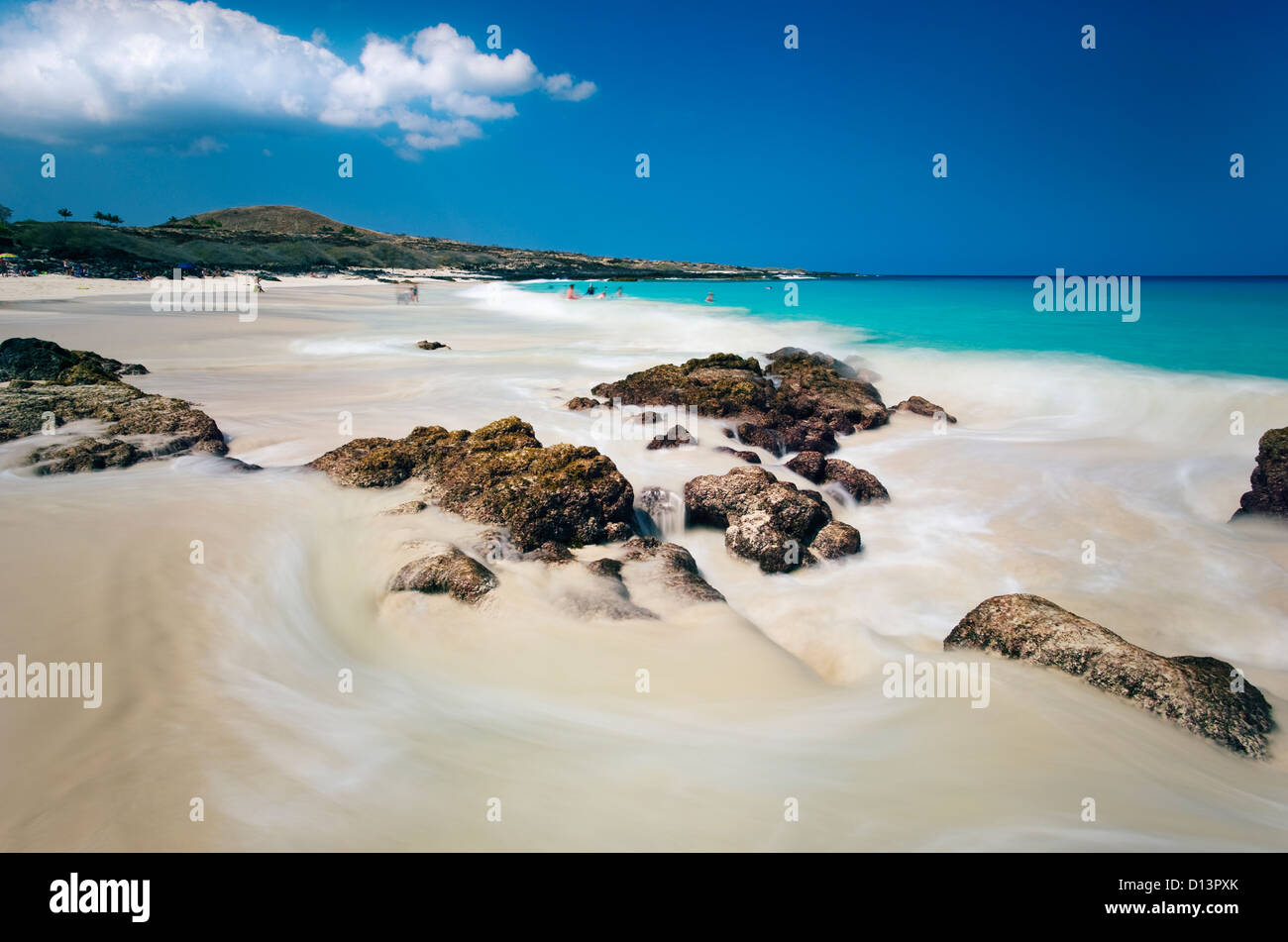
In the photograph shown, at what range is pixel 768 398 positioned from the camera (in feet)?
37.1

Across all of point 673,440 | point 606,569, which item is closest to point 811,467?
point 673,440

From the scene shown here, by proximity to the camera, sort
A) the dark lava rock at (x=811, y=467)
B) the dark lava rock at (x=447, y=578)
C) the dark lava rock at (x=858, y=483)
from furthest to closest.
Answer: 1. the dark lava rock at (x=811, y=467)
2. the dark lava rock at (x=858, y=483)
3. the dark lava rock at (x=447, y=578)

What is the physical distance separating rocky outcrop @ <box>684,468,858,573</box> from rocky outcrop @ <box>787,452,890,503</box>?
1.27m

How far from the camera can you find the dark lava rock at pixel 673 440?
9.11 m

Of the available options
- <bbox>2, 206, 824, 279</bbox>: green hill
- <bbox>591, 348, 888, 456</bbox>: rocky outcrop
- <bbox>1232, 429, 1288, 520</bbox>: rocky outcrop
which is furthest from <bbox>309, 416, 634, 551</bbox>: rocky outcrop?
<bbox>2, 206, 824, 279</bbox>: green hill

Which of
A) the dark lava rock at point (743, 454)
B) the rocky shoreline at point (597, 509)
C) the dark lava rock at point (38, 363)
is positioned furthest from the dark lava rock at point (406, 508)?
the dark lava rock at point (38, 363)

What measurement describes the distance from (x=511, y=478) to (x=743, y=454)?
154 inches

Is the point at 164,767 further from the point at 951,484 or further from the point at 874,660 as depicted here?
the point at 951,484

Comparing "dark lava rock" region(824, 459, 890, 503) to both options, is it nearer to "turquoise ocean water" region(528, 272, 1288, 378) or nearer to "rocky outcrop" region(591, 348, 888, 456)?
"rocky outcrop" region(591, 348, 888, 456)

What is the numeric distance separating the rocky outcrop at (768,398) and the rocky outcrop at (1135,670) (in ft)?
17.0

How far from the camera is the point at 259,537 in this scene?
193 inches

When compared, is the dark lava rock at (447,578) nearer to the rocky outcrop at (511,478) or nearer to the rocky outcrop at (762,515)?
the rocky outcrop at (511,478)

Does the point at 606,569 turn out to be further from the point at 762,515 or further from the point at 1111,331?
the point at 1111,331
